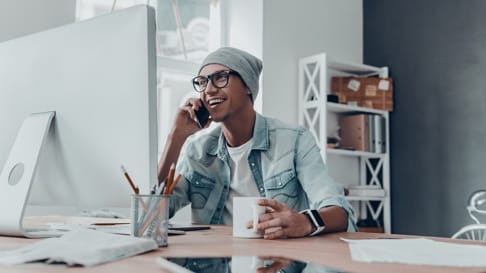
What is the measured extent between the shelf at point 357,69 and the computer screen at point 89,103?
2806mm

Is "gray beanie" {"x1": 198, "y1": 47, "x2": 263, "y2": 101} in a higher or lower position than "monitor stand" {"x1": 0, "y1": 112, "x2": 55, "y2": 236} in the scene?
higher

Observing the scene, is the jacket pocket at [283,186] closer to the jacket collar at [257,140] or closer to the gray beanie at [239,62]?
the jacket collar at [257,140]

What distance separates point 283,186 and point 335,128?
7.95ft

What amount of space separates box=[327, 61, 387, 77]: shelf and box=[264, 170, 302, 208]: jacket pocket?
2240 mm

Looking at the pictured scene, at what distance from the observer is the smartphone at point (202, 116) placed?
1750 mm

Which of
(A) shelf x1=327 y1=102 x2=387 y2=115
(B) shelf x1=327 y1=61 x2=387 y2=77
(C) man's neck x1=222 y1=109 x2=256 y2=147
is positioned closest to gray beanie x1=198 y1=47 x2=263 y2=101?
(C) man's neck x1=222 y1=109 x2=256 y2=147

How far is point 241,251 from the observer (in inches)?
34.4

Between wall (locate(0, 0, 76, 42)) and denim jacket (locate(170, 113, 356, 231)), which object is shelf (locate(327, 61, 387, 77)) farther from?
denim jacket (locate(170, 113, 356, 231))

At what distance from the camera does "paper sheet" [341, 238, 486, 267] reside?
77 centimetres

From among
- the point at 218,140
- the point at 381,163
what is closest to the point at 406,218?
the point at 381,163

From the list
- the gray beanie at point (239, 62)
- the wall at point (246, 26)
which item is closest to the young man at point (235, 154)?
the gray beanie at point (239, 62)

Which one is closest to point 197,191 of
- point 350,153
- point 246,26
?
point 246,26

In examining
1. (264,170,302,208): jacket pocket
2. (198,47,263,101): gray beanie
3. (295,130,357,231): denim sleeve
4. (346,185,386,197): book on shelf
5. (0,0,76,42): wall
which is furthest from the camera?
(346,185,386,197): book on shelf

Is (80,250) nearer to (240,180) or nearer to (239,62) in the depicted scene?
(240,180)
